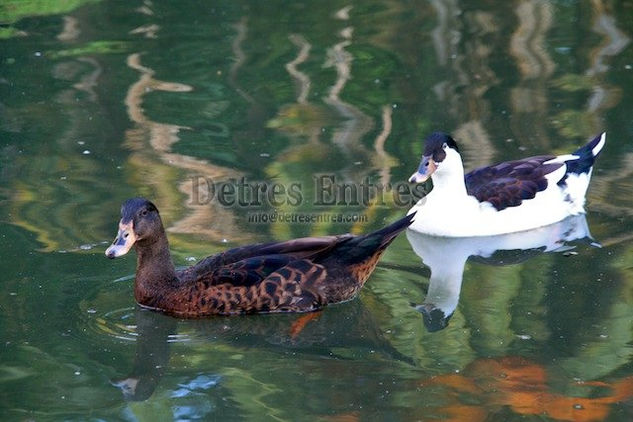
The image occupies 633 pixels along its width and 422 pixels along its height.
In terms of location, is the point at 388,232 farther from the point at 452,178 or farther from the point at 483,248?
the point at 452,178

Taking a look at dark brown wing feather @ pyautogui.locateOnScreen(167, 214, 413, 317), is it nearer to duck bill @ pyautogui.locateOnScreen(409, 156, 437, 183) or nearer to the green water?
the green water

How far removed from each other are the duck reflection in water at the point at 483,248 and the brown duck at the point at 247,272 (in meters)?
0.65

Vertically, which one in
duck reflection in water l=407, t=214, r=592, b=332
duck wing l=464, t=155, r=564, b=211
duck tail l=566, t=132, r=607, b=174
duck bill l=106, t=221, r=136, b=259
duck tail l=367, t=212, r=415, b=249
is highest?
duck bill l=106, t=221, r=136, b=259

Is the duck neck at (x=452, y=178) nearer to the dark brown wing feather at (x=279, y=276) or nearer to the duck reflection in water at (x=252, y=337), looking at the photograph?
the dark brown wing feather at (x=279, y=276)

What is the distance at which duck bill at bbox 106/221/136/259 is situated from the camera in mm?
8203

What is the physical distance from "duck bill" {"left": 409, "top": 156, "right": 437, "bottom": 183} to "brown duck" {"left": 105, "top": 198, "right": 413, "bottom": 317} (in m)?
1.28

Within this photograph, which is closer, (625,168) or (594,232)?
(594,232)

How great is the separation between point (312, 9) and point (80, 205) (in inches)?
233

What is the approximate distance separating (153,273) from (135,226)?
1.16 ft

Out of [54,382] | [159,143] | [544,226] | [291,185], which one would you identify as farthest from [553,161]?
[54,382]

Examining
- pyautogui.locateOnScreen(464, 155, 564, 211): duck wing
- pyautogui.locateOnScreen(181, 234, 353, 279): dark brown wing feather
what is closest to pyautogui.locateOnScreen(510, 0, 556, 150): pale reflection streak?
pyautogui.locateOnScreen(464, 155, 564, 211): duck wing

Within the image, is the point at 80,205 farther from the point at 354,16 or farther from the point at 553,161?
the point at 354,16

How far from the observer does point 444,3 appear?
1539 cm

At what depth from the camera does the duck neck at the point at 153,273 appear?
8.41 metres
